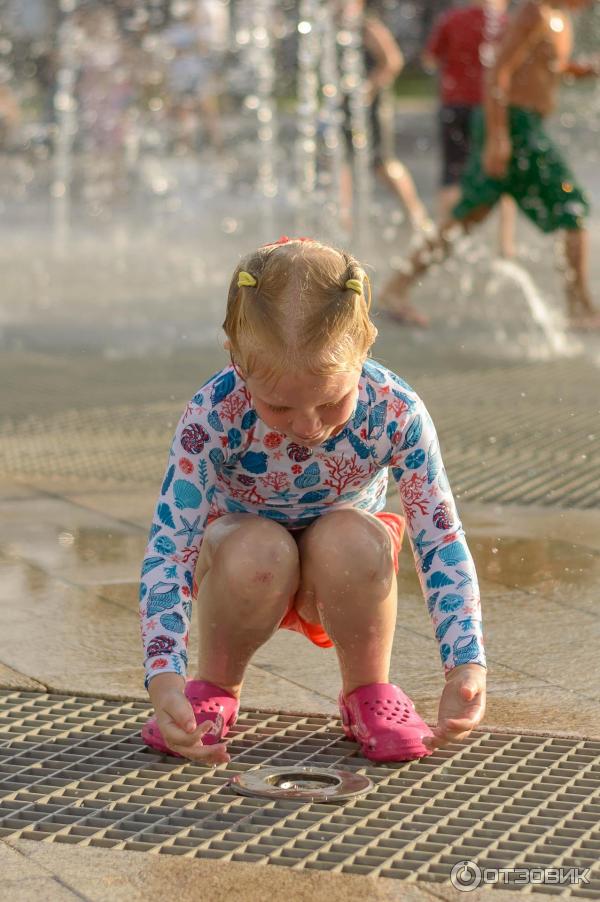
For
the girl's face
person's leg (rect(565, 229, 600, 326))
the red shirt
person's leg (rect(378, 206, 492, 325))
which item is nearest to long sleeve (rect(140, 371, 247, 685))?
the girl's face

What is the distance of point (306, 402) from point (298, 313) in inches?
5.6

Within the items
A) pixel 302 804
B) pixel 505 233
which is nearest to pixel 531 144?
pixel 505 233

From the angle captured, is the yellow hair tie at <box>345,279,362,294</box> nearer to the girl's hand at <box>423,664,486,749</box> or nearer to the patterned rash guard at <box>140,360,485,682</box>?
the patterned rash guard at <box>140,360,485,682</box>

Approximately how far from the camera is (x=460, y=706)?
2.64 meters

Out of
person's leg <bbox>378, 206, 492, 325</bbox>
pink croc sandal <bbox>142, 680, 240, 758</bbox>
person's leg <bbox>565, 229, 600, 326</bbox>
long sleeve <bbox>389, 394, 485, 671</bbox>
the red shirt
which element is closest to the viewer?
long sleeve <bbox>389, 394, 485, 671</bbox>

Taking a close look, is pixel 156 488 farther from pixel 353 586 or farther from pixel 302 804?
pixel 302 804

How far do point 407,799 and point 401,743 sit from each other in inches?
6.9

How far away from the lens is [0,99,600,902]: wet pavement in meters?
3.16

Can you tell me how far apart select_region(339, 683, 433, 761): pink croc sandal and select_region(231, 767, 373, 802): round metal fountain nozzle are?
0.28ft

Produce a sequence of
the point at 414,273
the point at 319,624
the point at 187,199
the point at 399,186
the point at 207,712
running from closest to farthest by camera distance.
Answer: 1. the point at 207,712
2. the point at 319,624
3. the point at 414,273
4. the point at 399,186
5. the point at 187,199

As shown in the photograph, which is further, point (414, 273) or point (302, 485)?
point (414, 273)

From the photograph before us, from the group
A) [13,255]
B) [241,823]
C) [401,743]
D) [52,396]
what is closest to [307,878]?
[241,823]

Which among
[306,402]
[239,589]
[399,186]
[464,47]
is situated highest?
[464,47]

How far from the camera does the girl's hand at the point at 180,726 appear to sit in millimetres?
2533
